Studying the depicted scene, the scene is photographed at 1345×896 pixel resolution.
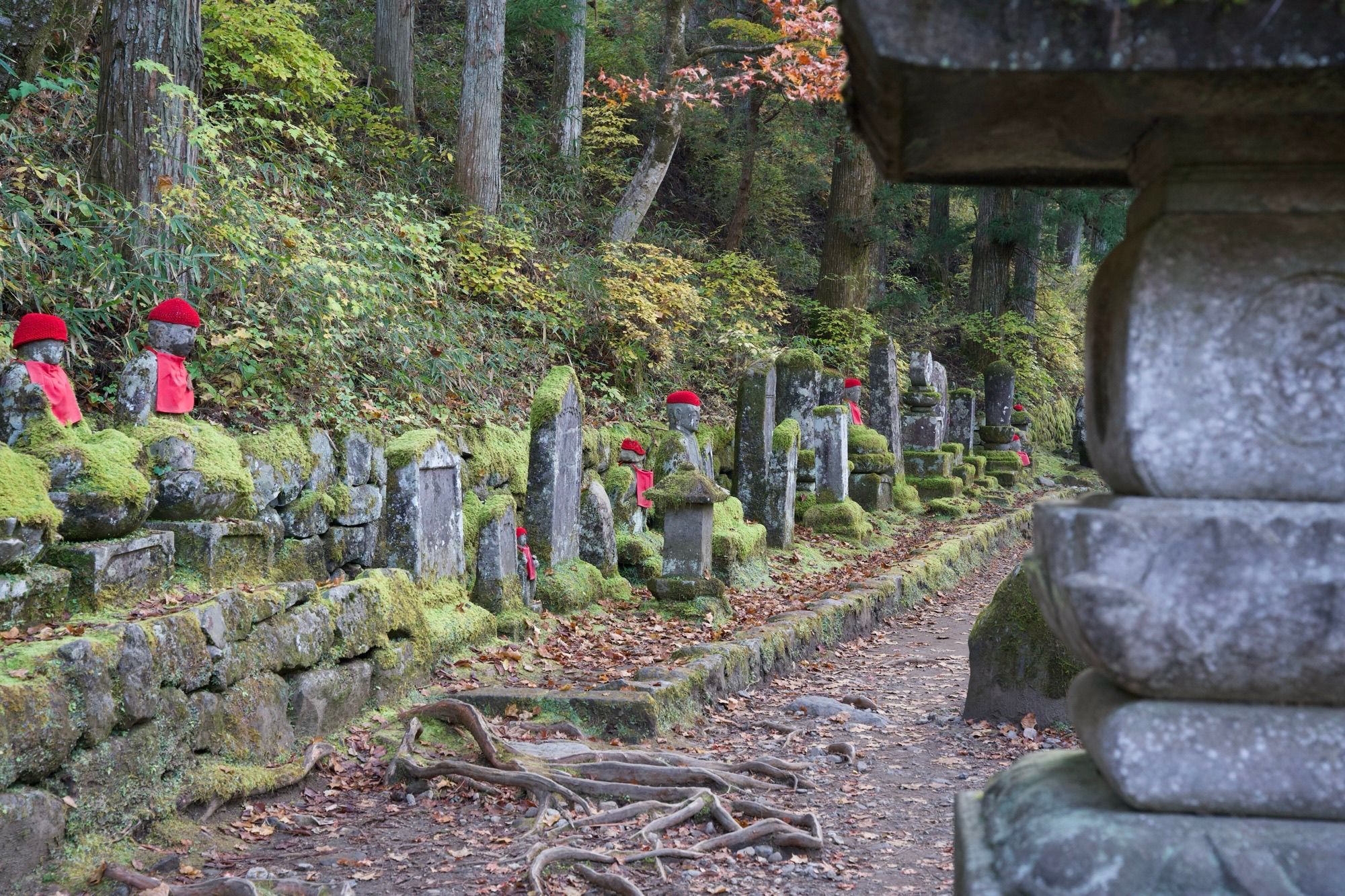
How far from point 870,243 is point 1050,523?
63.8 ft

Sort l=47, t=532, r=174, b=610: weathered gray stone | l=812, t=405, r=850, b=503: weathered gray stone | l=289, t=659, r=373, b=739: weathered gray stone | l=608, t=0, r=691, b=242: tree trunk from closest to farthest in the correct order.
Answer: l=47, t=532, r=174, b=610: weathered gray stone, l=289, t=659, r=373, b=739: weathered gray stone, l=812, t=405, r=850, b=503: weathered gray stone, l=608, t=0, r=691, b=242: tree trunk

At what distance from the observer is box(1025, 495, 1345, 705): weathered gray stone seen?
215 centimetres

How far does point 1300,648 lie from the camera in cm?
216

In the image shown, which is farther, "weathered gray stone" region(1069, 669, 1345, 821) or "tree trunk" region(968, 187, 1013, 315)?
"tree trunk" region(968, 187, 1013, 315)

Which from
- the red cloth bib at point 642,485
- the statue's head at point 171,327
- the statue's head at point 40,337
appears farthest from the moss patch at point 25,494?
the red cloth bib at point 642,485

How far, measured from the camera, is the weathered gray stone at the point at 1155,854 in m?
2.11

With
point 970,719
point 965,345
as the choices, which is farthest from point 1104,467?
point 965,345

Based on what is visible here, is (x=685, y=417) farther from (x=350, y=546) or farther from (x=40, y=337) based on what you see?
(x=40, y=337)

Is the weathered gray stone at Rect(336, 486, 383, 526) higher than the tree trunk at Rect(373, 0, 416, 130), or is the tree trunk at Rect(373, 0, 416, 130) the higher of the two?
the tree trunk at Rect(373, 0, 416, 130)

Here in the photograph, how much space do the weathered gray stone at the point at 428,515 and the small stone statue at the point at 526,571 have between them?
18.7 inches

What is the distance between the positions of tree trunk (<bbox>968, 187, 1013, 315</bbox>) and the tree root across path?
20.7 meters

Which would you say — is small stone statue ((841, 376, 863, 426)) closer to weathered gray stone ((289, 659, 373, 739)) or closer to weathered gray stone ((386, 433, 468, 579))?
weathered gray stone ((386, 433, 468, 579))

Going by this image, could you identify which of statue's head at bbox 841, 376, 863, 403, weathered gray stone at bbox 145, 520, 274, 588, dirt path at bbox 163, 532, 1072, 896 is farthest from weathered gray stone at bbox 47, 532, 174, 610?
statue's head at bbox 841, 376, 863, 403

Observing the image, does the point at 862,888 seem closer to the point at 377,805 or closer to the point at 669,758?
the point at 669,758
